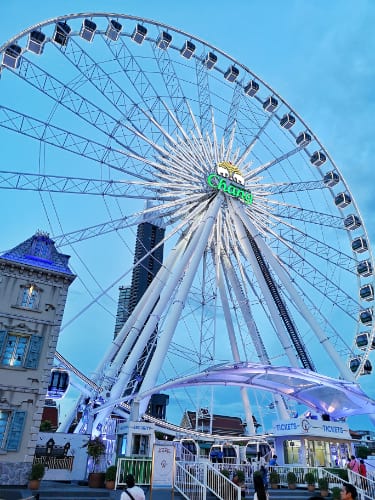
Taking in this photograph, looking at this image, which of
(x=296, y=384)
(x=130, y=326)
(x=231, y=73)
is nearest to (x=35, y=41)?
(x=231, y=73)

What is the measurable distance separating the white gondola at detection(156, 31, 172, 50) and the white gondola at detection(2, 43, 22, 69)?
1010cm

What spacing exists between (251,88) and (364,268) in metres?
16.7

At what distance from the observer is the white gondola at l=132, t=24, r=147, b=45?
28.4 meters

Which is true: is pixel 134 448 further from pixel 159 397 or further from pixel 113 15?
pixel 159 397

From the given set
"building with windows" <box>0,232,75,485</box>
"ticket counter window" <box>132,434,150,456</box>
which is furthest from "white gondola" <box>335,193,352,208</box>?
"ticket counter window" <box>132,434,150,456</box>

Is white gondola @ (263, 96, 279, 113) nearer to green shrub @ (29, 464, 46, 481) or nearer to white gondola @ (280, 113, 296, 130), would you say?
white gondola @ (280, 113, 296, 130)

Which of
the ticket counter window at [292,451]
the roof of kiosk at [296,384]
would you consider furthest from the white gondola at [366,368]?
the ticket counter window at [292,451]

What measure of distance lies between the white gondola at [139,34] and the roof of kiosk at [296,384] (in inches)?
846

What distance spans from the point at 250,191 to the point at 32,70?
16530mm

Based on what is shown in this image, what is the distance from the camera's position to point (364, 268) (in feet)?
112

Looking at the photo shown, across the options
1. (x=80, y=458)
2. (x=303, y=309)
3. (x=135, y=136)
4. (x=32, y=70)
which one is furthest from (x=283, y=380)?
(x=32, y=70)

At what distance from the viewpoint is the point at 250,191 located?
105ft

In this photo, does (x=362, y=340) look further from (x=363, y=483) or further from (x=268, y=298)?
(x=363, y=483)

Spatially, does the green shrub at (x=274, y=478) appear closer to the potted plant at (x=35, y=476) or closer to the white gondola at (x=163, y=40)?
the potted plant at (x=35, y=476)
